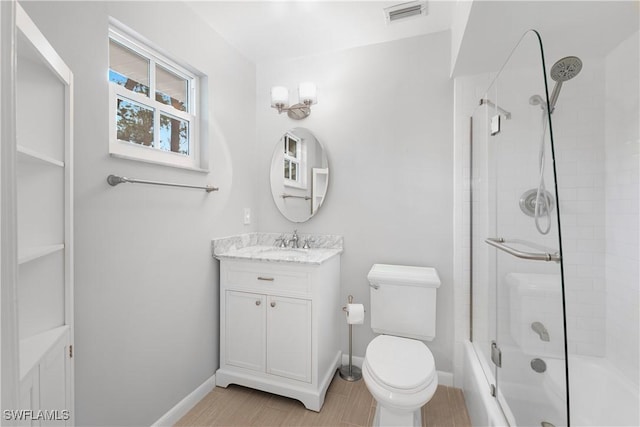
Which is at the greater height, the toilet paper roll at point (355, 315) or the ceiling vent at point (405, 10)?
the ceiling vent at point (405, 10)

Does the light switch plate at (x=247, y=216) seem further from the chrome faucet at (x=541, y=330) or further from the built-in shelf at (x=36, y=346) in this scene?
the chrome faucet at (x=541, y=330)

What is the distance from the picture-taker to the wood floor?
165 cm

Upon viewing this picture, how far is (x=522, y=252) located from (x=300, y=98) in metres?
1.75

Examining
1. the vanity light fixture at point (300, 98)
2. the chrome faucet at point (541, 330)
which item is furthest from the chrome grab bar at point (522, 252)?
the vanity light fixture at point (300, 98)

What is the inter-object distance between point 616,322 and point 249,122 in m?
2.68

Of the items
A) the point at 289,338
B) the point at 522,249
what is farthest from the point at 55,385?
the point at 522,249

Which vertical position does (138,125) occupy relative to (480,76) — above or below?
below

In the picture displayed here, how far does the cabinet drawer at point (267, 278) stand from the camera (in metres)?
1.78

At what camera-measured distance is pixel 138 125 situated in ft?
5.14

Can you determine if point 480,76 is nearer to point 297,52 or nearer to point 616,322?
point 297,52

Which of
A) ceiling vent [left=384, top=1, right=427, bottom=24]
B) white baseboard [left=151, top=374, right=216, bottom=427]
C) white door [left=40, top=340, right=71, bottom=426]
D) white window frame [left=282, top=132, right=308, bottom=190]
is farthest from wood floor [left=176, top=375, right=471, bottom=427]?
ceiling vent [left=384, top=1, right=427, bottom=24]

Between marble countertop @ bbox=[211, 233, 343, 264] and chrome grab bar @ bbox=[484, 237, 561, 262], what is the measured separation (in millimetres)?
939

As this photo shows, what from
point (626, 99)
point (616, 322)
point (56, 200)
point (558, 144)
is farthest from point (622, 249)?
point (56, 200)

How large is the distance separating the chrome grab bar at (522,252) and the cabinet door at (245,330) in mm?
1359
